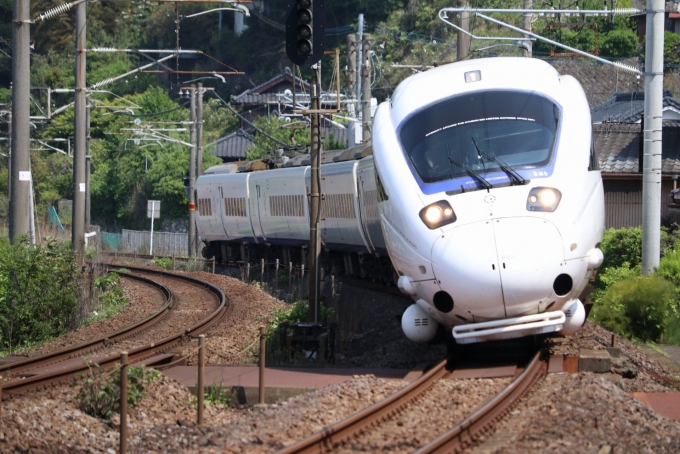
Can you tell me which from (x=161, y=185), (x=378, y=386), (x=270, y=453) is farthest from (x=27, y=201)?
(x=161, y=185)

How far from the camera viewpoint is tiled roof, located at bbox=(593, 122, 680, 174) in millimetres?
27859

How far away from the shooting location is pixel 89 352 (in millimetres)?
13969

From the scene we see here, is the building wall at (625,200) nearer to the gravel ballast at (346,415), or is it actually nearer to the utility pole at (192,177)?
the gravel ballast at (346,415)

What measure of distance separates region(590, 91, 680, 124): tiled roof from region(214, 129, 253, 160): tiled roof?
73.2ft

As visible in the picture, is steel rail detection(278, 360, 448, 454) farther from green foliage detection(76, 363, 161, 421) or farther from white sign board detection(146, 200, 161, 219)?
white sign board detection(146, 200, 161, 219)

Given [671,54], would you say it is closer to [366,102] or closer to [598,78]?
[598,78]

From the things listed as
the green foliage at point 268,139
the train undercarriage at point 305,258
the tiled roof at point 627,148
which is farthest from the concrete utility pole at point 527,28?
the green foliage at point 268,139

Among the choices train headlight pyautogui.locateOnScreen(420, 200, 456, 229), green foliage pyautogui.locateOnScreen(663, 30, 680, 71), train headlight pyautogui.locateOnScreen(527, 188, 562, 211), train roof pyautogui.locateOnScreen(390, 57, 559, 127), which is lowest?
train headlight pyautogui.locateOnScreen(420, 200, 456, 229)

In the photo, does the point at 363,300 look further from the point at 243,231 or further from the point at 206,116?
the point at 206,116

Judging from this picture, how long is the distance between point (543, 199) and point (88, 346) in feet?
24.3

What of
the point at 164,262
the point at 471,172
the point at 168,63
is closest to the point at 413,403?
the point at 471,172

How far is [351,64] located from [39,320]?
14.7 metres

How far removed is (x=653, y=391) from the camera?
9.80 metres

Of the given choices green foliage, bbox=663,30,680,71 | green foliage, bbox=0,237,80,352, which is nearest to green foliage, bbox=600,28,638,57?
green foliage, bbox=663,30,680,71
